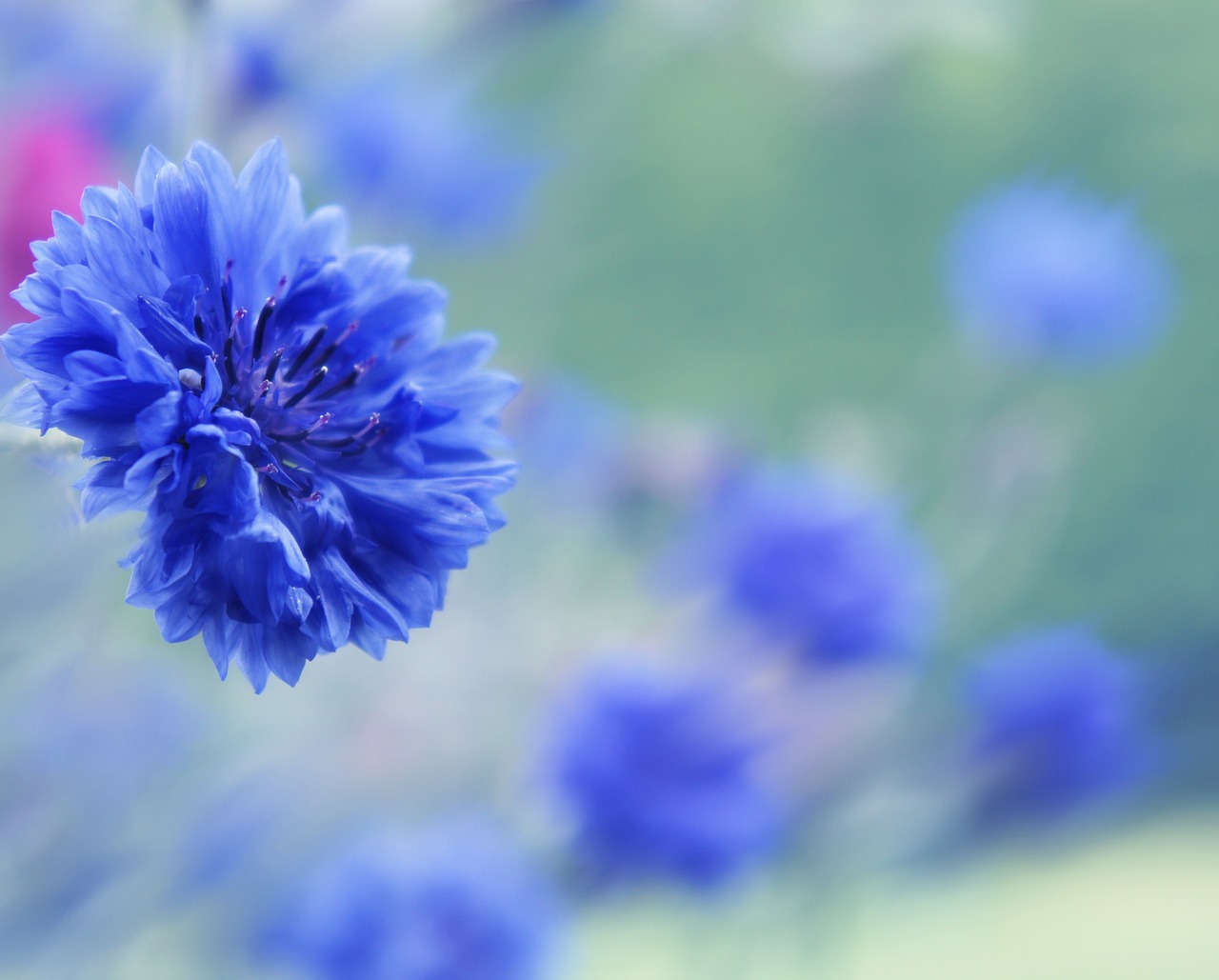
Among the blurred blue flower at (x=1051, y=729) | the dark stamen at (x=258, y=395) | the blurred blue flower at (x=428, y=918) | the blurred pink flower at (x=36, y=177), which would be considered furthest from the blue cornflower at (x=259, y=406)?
the blurred blue flower at (x=1051, y=729)

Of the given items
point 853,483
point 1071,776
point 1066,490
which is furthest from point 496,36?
point 1066,490

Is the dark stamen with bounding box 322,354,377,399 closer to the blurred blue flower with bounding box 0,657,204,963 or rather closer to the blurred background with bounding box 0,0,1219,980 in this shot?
the blurred background with bounding box 0,0,1219,980

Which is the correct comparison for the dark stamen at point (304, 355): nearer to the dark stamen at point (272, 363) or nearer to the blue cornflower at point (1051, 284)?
the dark stamen at point (272, 363)

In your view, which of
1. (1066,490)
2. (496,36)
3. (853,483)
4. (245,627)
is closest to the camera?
(245,627)

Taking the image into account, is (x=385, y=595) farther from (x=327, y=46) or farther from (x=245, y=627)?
(x=327, y=46)

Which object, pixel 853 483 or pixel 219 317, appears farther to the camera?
pixel 853 483

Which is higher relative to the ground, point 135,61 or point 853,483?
point 135,61

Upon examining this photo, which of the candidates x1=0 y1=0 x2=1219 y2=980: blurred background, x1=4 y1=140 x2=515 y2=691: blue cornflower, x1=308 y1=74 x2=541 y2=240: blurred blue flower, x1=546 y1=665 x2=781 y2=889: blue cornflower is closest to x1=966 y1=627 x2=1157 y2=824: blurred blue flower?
x1=0 y1=0 x2=1219 y2=980: blurred background
